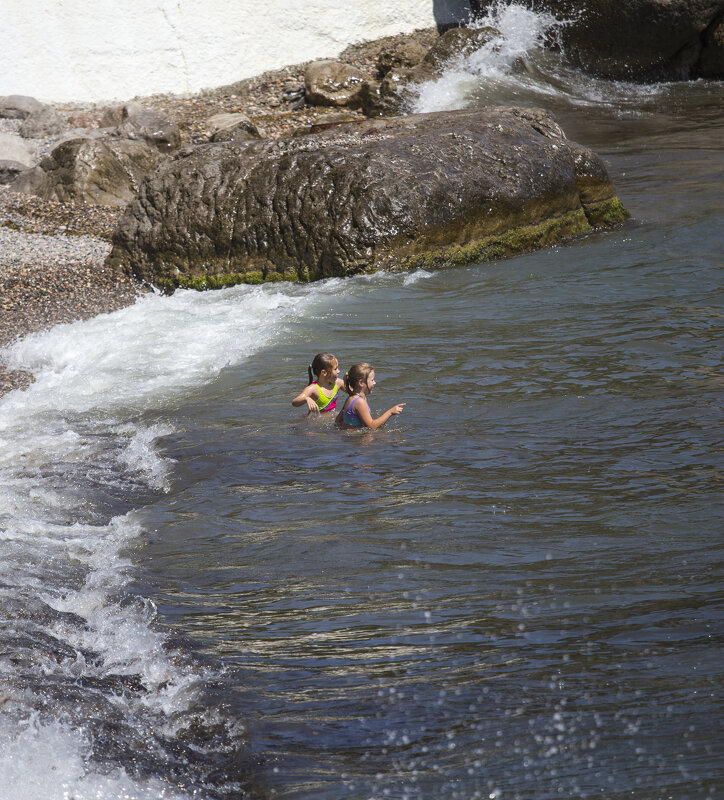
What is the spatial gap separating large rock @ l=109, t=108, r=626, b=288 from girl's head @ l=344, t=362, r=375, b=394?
Answer: 11.5ft

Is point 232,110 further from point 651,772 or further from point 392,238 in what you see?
point 651,772

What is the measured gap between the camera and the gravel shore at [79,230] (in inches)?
349

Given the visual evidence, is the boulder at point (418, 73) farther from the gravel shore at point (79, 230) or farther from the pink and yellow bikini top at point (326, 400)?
the pink and yellow bikini top at point (326, 400)

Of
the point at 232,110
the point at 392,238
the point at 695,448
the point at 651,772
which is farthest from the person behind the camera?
the point at 232,110

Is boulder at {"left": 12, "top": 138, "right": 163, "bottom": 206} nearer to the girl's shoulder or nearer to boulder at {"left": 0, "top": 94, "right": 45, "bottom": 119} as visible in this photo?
boulder at {"left": 0, "top": 94, "right": 45, "bottom": 119}

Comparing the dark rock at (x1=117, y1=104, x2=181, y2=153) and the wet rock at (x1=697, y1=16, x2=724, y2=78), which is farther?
the wet rock at (x1=697, y1=16, x2=724, y2=78)

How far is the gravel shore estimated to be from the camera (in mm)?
8867

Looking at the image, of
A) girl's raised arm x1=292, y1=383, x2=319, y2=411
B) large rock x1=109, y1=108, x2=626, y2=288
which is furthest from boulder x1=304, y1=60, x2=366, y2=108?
girl's raised arm x1=292, y1=383, x2=319, y2=411

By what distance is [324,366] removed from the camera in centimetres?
627

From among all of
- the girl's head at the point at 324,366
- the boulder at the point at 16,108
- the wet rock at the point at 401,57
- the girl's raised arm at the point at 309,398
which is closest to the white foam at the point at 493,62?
the wet rock at the point at 401,57

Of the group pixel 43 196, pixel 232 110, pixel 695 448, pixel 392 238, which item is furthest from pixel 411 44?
pixel 695 448

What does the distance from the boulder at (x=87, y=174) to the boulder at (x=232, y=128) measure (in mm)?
1676

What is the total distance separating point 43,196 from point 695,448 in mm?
10770

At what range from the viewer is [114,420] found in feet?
20.6
